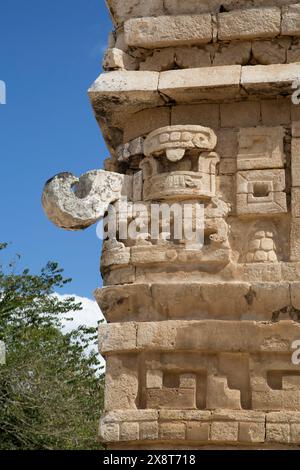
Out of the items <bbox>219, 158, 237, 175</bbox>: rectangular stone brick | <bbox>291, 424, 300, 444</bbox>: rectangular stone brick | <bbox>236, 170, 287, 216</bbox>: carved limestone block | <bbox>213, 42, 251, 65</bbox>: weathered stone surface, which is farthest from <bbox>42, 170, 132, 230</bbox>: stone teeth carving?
<bbox>291, 424, 300, 444</bbox>: rectangular stone brick

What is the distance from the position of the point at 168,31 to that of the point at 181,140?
34.7 inches

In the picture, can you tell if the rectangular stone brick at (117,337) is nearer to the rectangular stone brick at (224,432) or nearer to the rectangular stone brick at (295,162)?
the rectangular stone brick at (224,432)

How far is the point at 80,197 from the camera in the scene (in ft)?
22.5

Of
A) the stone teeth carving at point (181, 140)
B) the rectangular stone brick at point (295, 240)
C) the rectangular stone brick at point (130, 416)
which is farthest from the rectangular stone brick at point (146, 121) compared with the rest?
the rectangular stone brick at point (130, 416)

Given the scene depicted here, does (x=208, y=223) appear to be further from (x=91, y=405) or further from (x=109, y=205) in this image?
(x=91, y=405)

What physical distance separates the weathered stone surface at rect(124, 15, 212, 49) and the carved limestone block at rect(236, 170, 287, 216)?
113 centimetres

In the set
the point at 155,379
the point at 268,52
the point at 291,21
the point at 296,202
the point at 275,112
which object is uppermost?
the point at 291,21

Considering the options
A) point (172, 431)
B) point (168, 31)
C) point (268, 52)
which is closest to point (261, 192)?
point (268, 52)

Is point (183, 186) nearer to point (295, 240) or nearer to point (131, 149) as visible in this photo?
point (131, 149)

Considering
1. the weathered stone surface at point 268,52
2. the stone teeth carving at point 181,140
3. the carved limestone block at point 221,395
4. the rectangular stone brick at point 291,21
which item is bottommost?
the carved limestone block at point 221,395

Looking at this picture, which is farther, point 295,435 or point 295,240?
point 295,240

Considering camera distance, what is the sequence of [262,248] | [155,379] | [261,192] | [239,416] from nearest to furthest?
[239,416], [155,379], [262,248], [261,192]

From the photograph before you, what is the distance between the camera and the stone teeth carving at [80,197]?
266 inches
